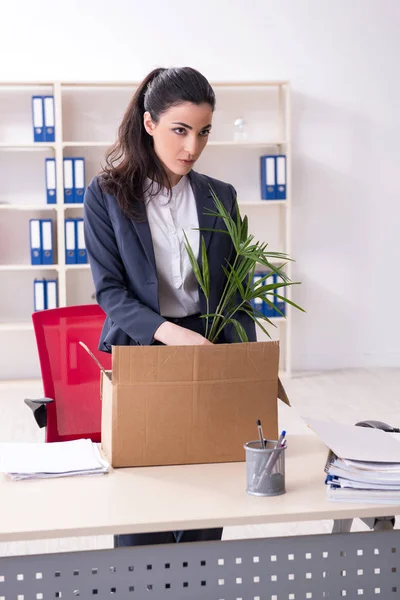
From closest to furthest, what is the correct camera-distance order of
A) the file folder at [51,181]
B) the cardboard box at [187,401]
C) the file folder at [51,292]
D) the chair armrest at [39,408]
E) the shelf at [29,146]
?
the cardboard box at [187,401] < the chair armrest at [39,408] < the shelf at [29,146] < the file folder at [51,181] < the file folder at [51,292]

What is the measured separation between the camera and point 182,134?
5.63 ft

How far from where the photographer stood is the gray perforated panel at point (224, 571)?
4.19 feet

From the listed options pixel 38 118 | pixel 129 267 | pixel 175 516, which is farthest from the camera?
pixel 38 118

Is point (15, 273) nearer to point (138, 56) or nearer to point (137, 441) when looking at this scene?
point (138, 56)

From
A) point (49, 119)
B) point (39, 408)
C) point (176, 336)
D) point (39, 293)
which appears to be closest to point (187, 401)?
point (176, 336)

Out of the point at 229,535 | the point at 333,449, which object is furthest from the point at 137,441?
the point at 229,535

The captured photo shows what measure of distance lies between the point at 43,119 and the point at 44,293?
121 cm

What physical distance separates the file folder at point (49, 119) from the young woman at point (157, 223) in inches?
153

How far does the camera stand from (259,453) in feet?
4.50

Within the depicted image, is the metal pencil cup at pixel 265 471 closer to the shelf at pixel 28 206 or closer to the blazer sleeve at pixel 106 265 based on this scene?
the blazer sleeve at pixel 106 265

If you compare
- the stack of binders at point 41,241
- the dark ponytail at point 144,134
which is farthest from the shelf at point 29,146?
the dark ponytail at point 144,134

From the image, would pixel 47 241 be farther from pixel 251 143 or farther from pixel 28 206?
pixel 251 143

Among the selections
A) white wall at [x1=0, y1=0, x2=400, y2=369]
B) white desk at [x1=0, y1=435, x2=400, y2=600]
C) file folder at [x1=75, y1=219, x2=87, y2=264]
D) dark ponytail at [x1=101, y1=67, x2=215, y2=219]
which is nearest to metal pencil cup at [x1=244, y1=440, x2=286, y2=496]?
white desk at [x1=0, y1=435, x2=400, y2=600]

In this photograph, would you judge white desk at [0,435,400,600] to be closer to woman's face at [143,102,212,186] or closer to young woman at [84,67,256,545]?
young woman at [84,67,256,545]
